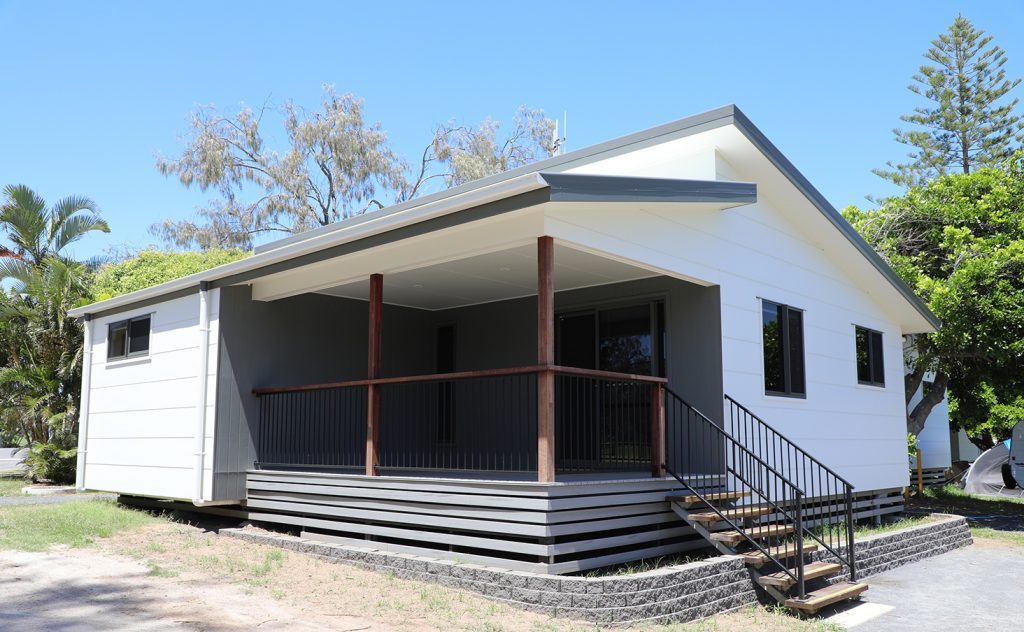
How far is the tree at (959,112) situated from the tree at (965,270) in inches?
580

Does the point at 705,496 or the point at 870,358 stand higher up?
the point at 870,358

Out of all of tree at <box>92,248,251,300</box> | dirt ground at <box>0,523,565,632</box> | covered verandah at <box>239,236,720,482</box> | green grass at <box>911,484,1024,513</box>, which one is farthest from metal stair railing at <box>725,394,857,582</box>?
tree at <box>92,248,251,300</box>

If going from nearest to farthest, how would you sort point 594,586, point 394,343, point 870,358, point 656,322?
1. point 594,586
2. point 656,322
3. point 394,343
4. point 870,358

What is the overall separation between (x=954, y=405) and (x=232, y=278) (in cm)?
1734

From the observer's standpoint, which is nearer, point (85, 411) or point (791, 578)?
point (791, 578)

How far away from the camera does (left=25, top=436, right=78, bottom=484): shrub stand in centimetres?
1562

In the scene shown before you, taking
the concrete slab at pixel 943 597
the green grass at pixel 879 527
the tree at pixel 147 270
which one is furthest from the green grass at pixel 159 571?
the tree at pixel 147 270

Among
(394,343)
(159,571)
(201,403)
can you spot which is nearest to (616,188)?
(159,571)

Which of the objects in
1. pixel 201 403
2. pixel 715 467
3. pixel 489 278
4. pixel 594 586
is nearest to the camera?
pixel 594 586

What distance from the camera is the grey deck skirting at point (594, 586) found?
643 centimetres

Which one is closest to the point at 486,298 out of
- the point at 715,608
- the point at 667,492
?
the point at 667,492

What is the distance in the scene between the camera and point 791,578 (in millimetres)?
7461

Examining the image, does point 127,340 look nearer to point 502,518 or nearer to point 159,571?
point 159,571

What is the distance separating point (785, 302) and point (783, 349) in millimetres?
649
